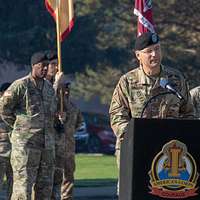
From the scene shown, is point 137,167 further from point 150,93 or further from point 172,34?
point 172,34

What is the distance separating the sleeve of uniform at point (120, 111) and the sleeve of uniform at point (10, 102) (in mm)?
3011

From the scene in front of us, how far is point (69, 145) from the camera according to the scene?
557 inches

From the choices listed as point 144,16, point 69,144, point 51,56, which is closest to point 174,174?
point 144,16

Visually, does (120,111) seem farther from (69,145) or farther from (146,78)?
(69,145)

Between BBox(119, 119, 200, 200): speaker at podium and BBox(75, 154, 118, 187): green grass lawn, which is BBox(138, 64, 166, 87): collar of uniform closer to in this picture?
BBox(119, 119, 200, 200): speaker at podium

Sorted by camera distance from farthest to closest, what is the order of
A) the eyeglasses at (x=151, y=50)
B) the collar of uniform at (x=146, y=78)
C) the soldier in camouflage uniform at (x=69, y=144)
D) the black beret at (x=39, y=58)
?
the soldier in camouflage uniform at (x=69, y=144) → the black beret at (x=39, y=58) → the collar of uniform at (x=146, y=78) → the eyeglasses at (x=151, y=50)

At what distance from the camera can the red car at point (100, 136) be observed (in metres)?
33.8

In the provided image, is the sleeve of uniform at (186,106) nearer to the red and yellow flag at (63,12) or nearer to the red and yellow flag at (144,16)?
the red and yellow flag at (144,16)

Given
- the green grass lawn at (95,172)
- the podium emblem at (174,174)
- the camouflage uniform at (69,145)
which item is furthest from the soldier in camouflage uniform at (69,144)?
the podium emblem at (174,174)

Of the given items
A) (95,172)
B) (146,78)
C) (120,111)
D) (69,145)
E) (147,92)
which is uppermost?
(146,78)

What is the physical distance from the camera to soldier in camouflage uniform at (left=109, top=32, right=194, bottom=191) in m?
8.52

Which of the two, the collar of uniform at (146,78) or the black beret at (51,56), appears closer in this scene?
the collar of uniform at (146,78)

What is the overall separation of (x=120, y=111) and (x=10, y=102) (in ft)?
10.5

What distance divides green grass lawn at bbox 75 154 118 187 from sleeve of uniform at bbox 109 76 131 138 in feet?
33.8
